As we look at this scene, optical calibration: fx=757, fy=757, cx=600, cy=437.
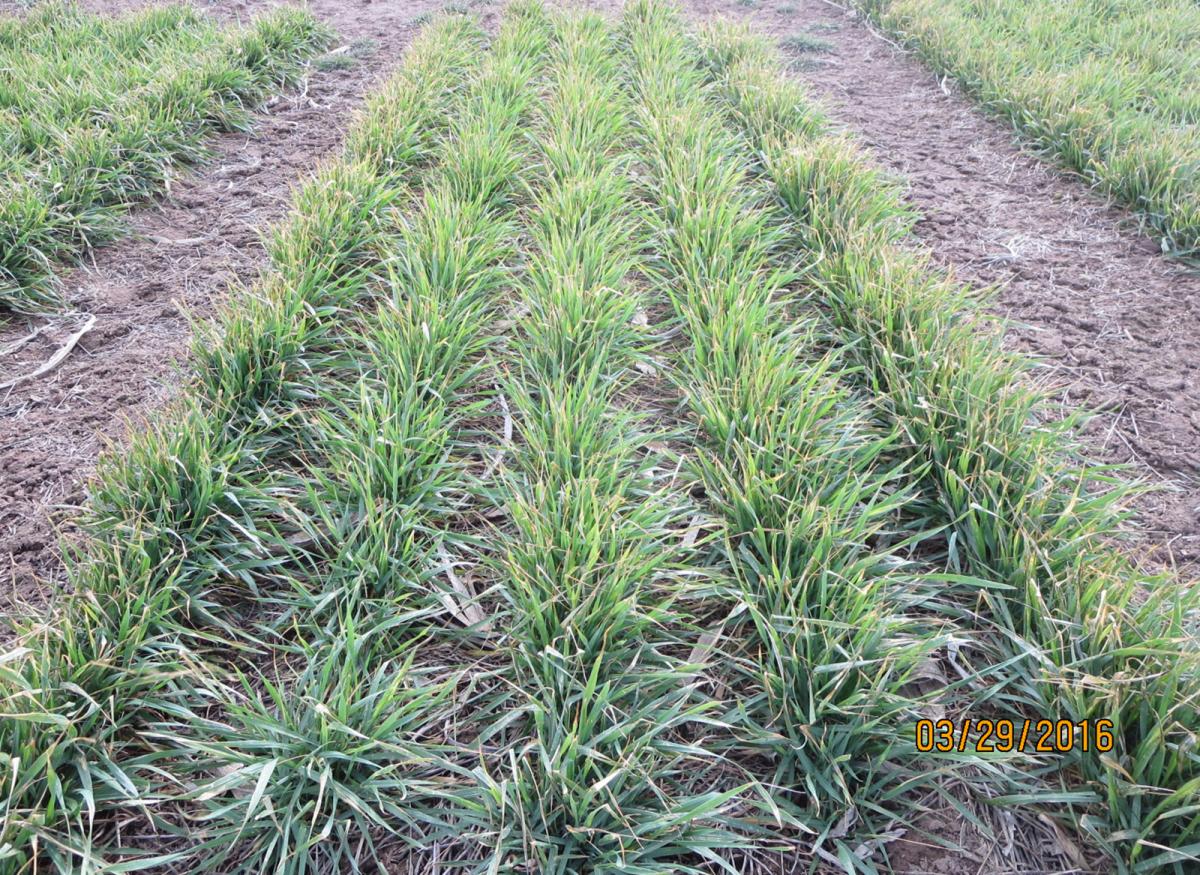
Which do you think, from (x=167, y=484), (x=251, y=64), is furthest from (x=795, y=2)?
(x=167, y=484)

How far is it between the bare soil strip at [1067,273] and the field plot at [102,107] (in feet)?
10.5

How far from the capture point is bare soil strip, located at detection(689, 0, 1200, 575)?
2080 mm

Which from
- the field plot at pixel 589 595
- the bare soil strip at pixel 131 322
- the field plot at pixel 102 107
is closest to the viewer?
the field plot at pixel 589 595

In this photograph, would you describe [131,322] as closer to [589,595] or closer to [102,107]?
[102,107]

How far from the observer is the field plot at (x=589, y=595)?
4.03 feet

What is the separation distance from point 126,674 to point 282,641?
293 millimetres

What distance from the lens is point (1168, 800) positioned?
1.12 meters
